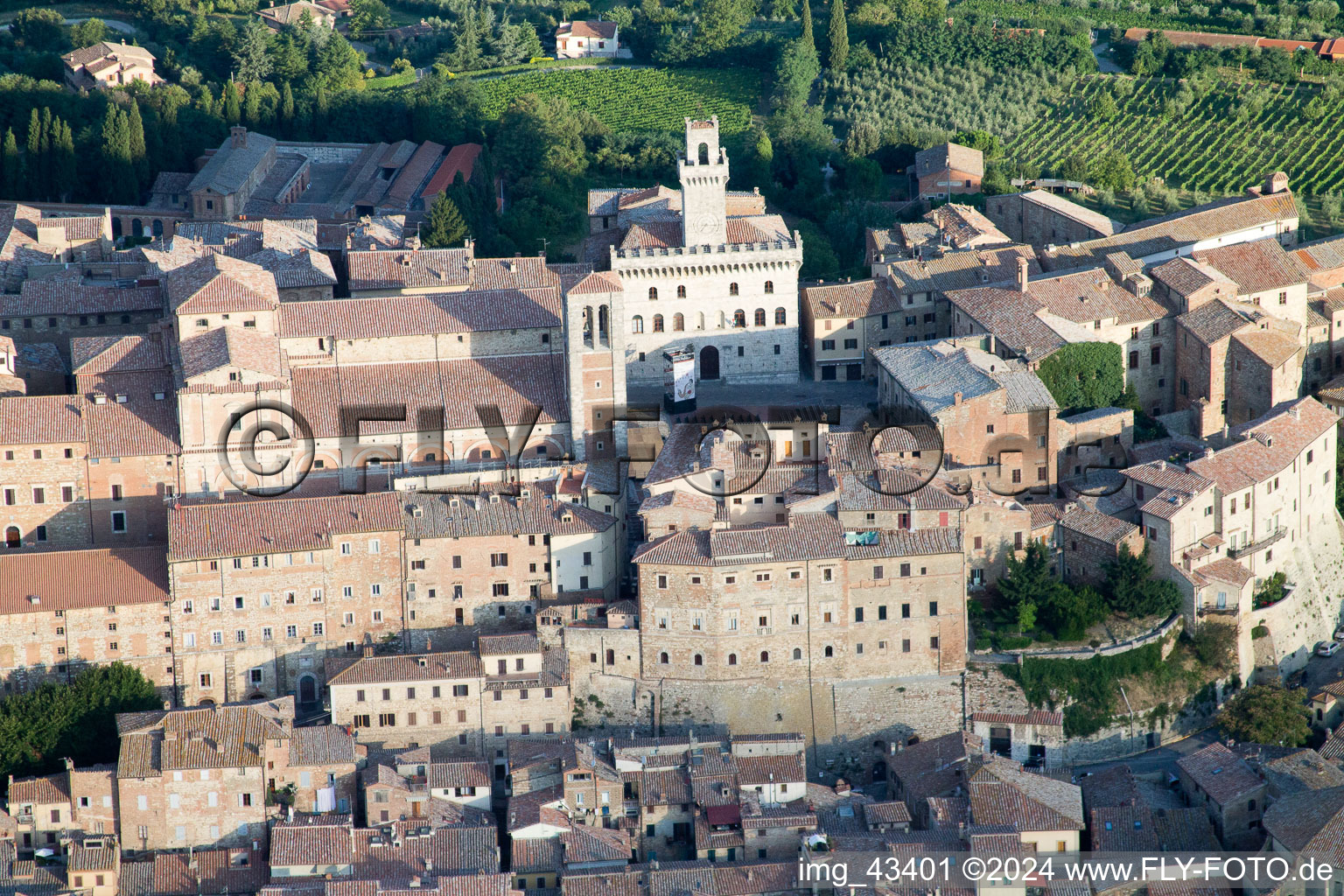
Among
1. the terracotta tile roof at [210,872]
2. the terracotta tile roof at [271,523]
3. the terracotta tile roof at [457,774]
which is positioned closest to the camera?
the terracotta tile roof at [210,872]

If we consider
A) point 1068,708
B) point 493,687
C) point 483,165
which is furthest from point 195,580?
point 483,165

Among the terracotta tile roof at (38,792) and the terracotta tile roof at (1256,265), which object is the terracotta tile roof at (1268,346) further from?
the terracotta tile roof at (38,792)

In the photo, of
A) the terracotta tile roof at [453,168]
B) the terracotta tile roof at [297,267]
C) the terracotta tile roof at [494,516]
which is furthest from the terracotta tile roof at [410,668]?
the terracotta tile roof at [453,168]

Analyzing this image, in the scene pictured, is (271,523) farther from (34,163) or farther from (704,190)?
(34,163)

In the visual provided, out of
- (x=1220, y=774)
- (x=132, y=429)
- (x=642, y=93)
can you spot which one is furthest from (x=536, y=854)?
(x=642, y=93)

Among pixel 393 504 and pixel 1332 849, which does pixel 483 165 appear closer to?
pixel 393 504

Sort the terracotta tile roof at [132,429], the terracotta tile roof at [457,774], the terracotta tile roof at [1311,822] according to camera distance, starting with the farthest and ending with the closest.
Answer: the terracotta tile roof at [132,429] → the terracotta tile roof at [457,774] → the terracotta tile roof at [1311,822]
